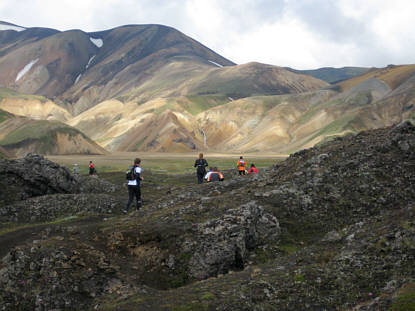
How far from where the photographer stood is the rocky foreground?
29.8 feet

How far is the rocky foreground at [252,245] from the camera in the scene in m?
9.09

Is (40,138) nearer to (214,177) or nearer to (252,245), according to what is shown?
(214,177)

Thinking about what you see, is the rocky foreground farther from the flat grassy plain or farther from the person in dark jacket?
the flat grassy plain

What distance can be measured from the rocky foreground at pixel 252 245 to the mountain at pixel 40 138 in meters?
90.0

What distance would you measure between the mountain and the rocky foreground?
8997 centimetres

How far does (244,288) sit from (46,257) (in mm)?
5819

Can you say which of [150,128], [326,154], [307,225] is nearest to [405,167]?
[326,154]

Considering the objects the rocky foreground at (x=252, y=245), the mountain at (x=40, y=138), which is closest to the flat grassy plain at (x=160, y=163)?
the mountain at (x=40, y=138)

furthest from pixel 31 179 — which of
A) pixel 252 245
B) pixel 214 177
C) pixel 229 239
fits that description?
pixel 252 245

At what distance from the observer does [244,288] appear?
9336 mm

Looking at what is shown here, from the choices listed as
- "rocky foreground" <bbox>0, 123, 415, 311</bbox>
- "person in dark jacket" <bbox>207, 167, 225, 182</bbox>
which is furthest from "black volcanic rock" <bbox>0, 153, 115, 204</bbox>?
"person in dark jacket" <bbox>207, 167, 225, 182</bbox>

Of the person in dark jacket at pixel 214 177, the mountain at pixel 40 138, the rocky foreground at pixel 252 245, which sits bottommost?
the rocky foreground at pixel 252 245

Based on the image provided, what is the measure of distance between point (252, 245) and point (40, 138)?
106 meters

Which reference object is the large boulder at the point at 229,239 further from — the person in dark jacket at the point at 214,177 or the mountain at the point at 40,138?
the mountain at the point at 40,138
